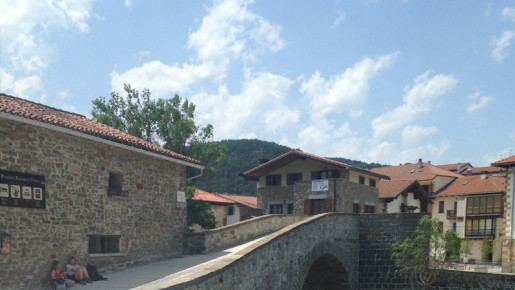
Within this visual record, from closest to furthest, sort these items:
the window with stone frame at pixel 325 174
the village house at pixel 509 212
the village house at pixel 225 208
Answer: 1. the village house at pixel 509 212
2. the window with stone frame at pixel 325 174
3. the village house at pixel 225 208

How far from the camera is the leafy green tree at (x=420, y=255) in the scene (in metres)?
22.3

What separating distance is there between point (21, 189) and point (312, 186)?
20.3 meters

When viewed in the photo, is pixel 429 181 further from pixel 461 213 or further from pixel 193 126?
pixel 193 126

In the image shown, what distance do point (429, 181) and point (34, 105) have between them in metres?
44.4

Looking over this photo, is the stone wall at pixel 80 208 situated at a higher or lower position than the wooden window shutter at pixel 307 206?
higher

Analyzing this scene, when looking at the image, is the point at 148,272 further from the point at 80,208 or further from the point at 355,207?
the point at 355,207

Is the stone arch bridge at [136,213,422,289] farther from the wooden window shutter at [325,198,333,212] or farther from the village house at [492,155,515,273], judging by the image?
the village house at [492,155,515,273]

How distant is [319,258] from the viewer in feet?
68.8

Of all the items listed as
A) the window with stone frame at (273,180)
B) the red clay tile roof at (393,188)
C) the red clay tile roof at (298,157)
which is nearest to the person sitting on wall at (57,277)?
the red clay tile roof at (298,157)

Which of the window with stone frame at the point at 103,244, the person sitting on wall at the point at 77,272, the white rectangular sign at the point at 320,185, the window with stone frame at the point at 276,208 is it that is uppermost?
the white rectangular sign at the point at 320,185

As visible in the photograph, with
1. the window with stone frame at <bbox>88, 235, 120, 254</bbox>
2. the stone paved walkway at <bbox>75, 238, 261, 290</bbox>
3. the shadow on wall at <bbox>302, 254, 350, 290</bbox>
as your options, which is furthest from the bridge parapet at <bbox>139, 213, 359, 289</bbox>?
the window with stone frame at <bbox>88, 235, 120, 254</bbox>

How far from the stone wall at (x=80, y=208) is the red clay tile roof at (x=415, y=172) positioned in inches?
1590

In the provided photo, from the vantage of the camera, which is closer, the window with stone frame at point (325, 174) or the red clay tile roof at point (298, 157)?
the red clay tile roof at point (298, 157)

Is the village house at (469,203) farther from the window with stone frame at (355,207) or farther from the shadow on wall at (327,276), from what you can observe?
the shadow on wall at (327,276)
